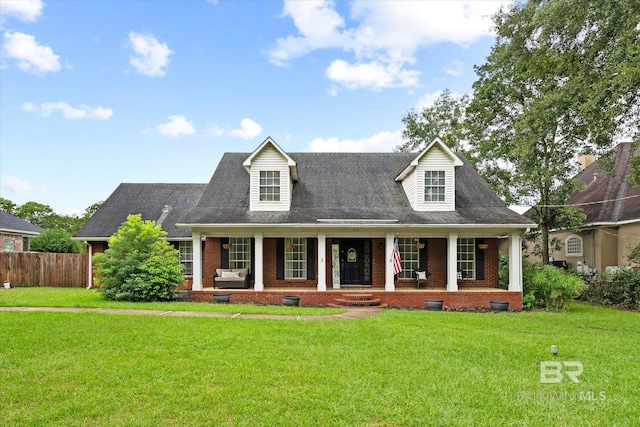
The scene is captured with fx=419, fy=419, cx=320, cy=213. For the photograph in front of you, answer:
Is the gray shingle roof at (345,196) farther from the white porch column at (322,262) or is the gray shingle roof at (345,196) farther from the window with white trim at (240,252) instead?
the window with white trim at (240,252)

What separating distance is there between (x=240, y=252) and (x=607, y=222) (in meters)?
18.1

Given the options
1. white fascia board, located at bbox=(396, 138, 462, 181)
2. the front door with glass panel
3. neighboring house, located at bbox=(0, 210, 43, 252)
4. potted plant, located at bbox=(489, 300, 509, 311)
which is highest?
white fascia board, located at bbox=(396, 138, 462, 181)

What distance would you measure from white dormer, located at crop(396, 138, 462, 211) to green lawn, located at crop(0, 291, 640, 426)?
24.2ft

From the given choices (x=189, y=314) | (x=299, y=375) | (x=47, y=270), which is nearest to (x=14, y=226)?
(x=47, y=270)

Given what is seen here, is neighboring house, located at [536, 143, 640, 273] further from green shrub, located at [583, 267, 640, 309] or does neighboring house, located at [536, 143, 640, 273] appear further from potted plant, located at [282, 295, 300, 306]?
potted plant, located at [282, 295, 300, 306]

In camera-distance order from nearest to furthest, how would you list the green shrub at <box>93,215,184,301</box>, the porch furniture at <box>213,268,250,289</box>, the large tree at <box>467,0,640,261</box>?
the large tree at <box>467,0,640,261</box> < the green shrub at <box>93,215,184,301</box> < the porch furniture at <box>213,268,250,289</box>

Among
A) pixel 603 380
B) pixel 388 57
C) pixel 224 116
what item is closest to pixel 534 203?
pixel 388 57

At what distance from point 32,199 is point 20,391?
48.5 metres

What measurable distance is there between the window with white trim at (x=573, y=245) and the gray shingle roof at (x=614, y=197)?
200 cm

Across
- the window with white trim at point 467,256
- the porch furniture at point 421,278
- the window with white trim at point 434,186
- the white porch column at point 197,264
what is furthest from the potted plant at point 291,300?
the window with white trim at point 467,256

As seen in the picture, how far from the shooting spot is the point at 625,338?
367 inches

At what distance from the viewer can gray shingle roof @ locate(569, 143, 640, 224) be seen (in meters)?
20.7

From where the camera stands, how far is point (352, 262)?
17.0 m

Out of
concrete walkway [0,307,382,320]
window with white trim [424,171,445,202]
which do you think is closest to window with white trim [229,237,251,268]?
concrete walkway [0,307,382,320]
